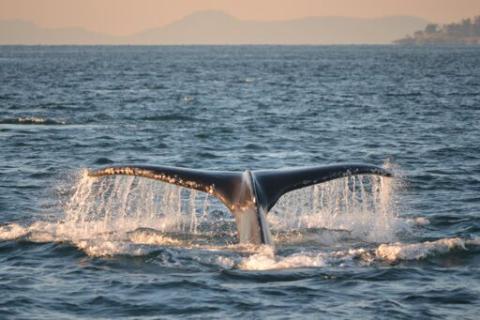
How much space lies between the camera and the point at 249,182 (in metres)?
10.1

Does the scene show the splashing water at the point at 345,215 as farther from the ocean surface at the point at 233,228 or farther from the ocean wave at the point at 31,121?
the ocean wave at the point at 31,121

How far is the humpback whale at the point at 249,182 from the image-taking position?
990 cm

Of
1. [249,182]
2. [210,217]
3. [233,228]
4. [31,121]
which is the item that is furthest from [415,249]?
[31,121]

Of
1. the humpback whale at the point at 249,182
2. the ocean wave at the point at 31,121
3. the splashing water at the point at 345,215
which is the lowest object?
the splashing water at the point at 345,215

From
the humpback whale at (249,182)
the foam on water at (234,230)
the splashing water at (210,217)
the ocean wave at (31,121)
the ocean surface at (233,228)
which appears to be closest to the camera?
the ocean surface at (233,228)

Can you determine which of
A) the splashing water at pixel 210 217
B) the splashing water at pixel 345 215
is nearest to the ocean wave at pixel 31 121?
the splashing water at pixel 210 217

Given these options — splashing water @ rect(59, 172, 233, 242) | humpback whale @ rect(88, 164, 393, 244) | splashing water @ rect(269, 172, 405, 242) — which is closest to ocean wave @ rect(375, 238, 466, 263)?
splashing water @ rect(269, 172, 405, 242)

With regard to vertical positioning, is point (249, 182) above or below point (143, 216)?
above

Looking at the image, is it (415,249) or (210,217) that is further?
(210,217)

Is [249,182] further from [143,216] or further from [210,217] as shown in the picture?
[143,216]

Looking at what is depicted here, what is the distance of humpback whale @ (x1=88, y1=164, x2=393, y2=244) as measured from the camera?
9898mm

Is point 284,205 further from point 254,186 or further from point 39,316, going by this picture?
point 39,316

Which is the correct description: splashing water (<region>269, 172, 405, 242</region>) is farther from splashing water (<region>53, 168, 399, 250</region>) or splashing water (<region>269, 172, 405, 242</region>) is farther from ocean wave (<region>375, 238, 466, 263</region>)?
ocean wave (<region>375, 238, 466, 263</region>)

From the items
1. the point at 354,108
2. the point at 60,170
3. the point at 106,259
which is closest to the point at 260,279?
the point at 106,259
